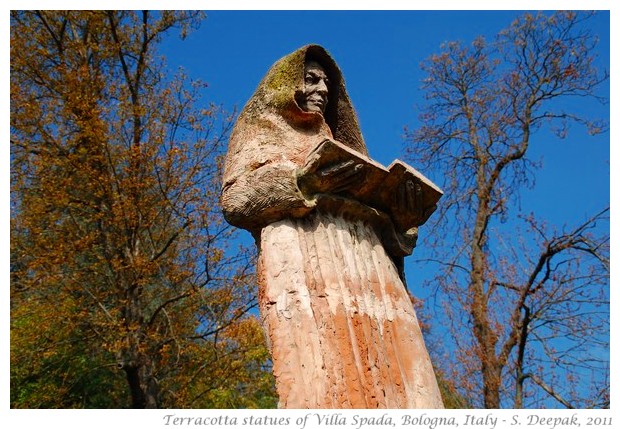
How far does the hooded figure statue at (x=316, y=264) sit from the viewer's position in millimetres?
4168

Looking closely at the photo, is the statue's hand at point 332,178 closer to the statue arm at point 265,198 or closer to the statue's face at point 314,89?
the statue arm at point 265,198

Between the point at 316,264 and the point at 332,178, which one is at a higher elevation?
the point at 332,178

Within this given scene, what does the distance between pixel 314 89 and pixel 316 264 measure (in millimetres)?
1643

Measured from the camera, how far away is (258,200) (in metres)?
4.70

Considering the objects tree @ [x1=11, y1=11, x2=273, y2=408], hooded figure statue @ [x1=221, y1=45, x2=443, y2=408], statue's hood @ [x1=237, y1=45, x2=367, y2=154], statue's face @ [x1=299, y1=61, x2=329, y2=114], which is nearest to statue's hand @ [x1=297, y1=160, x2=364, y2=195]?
hooded figure statue @ [x1=221, y1=45, x2=443, y2=408]

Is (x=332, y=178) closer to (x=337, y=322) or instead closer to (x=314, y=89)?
(x=337, y=322)

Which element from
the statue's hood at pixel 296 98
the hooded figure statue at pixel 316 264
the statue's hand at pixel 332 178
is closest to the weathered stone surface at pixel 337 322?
the hooded figure statue at pixel 316 264

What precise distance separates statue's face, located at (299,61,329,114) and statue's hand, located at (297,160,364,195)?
0.85m

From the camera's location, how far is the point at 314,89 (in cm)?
566

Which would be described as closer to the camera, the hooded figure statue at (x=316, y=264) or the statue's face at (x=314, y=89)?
the hooded figure statue at (x=316, y=264)

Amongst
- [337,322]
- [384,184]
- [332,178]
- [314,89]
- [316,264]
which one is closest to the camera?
[337,322]

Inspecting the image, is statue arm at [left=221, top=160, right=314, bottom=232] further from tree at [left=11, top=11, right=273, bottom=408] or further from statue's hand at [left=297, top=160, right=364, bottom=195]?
tree at [left=11, top=11, right=273, bottom=408]

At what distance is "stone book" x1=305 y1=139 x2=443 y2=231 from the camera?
479cm

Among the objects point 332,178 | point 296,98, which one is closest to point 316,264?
point 332,178
